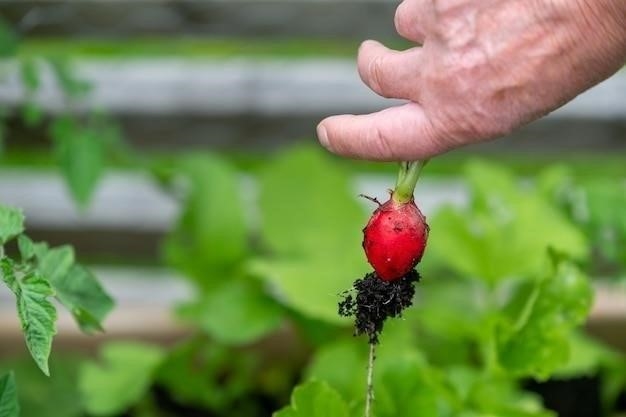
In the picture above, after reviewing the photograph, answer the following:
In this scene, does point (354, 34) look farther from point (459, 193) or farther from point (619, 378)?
point (619, 378)

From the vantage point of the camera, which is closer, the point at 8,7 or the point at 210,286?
the point at 210,286

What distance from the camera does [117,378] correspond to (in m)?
1.18

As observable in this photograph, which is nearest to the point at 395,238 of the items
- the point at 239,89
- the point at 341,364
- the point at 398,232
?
the point at 398,232

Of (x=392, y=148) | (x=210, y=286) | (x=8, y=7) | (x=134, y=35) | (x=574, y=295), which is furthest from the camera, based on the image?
(x=134, y=35)

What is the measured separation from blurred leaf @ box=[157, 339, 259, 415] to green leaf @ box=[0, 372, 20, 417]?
0.46 metres

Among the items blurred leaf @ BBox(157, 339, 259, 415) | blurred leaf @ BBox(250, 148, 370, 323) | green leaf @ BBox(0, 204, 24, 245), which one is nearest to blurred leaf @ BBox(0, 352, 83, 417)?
blurred leaf @ BBox(157, 339, 259, 415)

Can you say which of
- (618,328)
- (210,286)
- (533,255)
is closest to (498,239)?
(533,255)

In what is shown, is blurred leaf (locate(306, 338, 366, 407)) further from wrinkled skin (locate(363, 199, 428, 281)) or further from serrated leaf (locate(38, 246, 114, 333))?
wrinkled skin (locate(363, 199, 428, 281))

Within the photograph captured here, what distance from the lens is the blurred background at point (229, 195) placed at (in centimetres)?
119

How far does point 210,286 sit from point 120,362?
5.9 inches

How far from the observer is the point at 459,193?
5.66 feet

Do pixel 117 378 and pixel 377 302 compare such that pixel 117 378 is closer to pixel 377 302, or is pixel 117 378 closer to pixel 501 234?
pixel 501 234

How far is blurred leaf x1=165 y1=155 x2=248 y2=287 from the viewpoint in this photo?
129cm

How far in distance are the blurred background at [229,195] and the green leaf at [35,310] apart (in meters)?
0.39
